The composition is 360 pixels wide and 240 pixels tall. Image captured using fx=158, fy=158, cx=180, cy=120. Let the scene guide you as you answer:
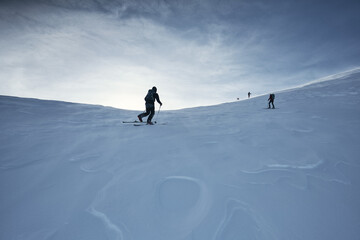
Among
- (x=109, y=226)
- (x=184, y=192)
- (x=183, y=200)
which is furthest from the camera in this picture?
(x=184, y=192)

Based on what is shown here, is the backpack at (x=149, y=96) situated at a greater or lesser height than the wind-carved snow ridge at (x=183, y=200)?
greater

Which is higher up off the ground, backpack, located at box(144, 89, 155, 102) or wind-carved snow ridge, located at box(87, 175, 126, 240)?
backpack, located at box(144, 89, 155, 102)

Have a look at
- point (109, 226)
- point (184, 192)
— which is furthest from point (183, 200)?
point (109, 226)

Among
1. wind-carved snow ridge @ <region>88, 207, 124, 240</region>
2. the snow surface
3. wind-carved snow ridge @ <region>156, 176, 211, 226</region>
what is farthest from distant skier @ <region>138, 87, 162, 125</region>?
wind-carved snow ridge @ <region>88, 207, 124, 240</region>

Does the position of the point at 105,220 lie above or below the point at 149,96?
below

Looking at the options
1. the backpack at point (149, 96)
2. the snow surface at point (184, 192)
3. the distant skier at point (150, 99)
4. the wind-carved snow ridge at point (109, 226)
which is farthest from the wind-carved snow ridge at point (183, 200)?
the backpack at point (149, 96)

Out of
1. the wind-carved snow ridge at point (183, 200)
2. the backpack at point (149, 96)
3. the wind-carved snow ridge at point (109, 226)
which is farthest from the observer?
the backpack at point (149, 96)

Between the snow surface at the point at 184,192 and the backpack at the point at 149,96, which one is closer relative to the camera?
the snow surface at the point at 184,192

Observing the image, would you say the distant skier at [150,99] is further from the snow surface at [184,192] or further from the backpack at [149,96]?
the snow surface at [184,192]

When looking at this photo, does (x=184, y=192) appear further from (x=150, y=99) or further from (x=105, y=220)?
(x=150, y=99)

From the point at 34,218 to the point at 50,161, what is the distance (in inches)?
58.1

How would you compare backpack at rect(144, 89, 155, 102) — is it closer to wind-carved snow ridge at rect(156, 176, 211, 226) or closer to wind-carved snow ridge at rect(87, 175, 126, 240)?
wind-carved snow ridge at rect(156, 176, 211, 226)

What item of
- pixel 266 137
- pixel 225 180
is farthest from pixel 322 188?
pixel 266 137

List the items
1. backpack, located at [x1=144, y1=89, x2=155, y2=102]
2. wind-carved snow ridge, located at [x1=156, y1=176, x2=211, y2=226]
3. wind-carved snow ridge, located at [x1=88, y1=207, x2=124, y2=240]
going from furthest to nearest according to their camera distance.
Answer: backpack, located at [x1=144, y1=89, x2=155, y2=102] < wind-carved snow ridge, located at [x1=156, y1=176, x2=211, y2=226] < wind-carved snow ridge, located at [x1=88, y1=207, x2=124, y2=240]
